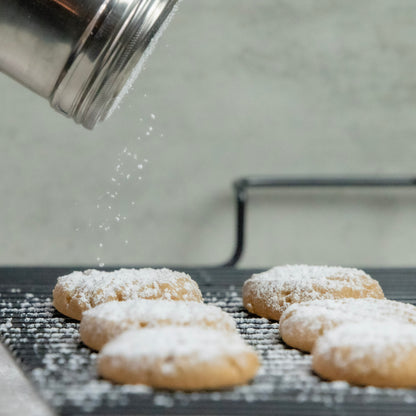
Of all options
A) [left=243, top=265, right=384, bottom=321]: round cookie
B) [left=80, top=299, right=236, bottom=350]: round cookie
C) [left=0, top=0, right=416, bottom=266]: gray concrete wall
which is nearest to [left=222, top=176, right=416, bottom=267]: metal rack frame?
[left=0, top=0, right=416, bottom=266]: gray concrete wall

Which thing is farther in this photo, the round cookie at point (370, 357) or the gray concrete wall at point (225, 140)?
the gray concrete wall at point (225, 140)

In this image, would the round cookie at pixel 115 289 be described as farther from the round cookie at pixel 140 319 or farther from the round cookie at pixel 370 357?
the round cookie at pixel 370 357

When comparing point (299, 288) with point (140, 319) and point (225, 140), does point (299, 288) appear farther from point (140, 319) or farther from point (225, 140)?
point (225, 140)

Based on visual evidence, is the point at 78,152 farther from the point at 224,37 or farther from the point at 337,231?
the point at 337,231

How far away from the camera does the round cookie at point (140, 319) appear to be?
3.00ft

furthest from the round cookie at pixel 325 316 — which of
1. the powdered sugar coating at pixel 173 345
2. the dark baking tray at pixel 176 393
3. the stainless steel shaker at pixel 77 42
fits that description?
the stainless steel shaker at pixel 77 42

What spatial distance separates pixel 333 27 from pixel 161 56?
2.15ft

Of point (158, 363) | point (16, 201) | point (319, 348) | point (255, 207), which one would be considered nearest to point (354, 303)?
point (319, 348)

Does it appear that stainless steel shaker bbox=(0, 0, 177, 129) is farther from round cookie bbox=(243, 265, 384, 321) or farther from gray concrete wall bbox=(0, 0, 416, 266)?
gray concrete wall bbox=(0, 0, 416, 266)

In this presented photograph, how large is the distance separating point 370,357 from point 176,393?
0.71 feet

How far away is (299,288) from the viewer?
1.15 meters

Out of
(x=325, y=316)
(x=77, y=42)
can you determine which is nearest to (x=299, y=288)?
(x=325, y=316)

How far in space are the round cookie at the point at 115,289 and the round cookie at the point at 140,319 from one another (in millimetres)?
129

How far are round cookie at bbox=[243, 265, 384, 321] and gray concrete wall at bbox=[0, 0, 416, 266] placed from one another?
1501 mm
